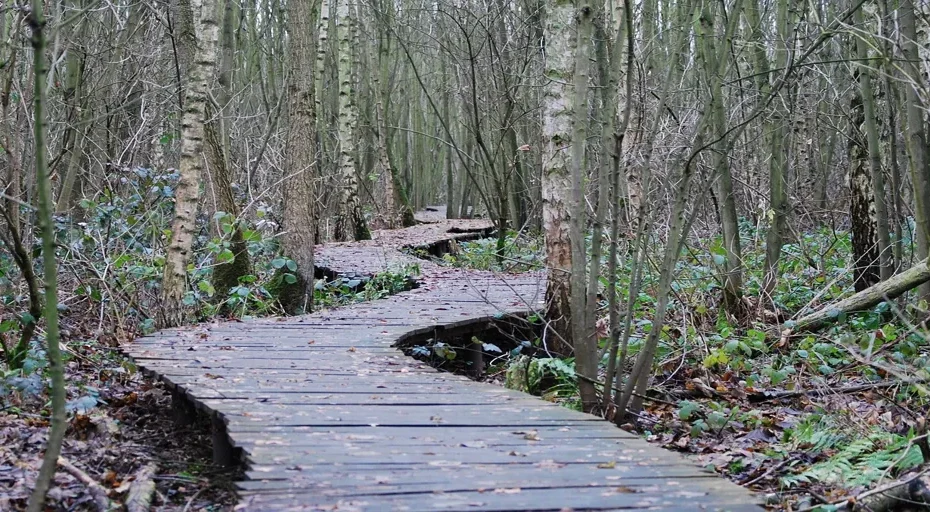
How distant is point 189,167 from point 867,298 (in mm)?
6022

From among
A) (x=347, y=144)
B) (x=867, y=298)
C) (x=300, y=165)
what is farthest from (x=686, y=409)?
(x=347, y=144)

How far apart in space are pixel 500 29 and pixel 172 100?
18.9ft

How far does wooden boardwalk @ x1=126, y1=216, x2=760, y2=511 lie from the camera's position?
137 inches

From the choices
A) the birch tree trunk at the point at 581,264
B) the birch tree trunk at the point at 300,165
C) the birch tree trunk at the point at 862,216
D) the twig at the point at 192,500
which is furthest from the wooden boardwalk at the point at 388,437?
the birch tree trunk at the point at 862,216

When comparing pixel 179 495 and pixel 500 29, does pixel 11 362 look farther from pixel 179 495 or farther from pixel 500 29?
pixel 500 29

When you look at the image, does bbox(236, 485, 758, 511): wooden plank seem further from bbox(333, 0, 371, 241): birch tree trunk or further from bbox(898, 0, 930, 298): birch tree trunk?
bbox(333, 0, 371, 241): birch tree trunk

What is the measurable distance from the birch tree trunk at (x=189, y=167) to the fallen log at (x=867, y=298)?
5343 millimetres

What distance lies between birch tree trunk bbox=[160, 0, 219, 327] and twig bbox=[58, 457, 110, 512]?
Answer: 3.76 meters

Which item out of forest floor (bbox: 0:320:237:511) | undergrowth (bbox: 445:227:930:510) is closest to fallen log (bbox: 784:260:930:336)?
undergrowth (bbox: 445:227:930:510)

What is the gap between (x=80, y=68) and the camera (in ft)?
35.2

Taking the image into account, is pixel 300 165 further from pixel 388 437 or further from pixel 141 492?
pixel 141 492

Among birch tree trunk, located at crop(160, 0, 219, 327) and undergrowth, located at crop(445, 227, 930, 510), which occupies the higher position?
birch tree trunk, located at crop(160, 0, 219, 327)

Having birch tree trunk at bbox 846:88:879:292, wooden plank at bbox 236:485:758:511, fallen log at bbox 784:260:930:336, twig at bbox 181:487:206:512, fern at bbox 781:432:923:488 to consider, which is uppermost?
birch tree trunk at bbox 846:88:879:292

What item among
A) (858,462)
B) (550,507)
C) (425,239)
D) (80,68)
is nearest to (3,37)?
(80,68)
